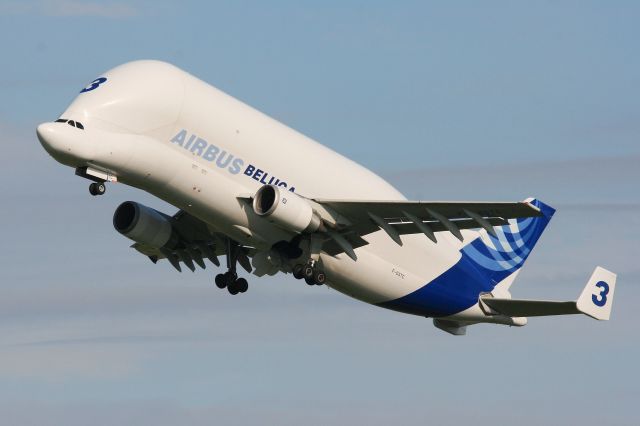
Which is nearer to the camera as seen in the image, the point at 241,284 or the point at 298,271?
the point at 298,271

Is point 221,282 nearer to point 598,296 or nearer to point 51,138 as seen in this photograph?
point 51,138

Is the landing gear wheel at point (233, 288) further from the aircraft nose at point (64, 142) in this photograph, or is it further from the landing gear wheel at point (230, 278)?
the aircraft nose at point (64, 142)

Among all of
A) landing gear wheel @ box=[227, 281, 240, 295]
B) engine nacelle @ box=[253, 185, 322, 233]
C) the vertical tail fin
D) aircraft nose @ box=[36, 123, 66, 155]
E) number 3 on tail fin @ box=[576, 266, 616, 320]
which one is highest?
the vertical tail fin

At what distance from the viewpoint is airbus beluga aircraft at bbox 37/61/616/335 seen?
49.5 metres

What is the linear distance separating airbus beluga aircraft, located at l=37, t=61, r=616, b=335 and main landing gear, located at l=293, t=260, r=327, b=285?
1.8 inches

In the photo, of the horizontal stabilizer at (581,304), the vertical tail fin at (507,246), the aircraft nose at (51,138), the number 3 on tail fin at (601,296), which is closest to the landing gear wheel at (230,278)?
the vertical tail fin at (507,246)

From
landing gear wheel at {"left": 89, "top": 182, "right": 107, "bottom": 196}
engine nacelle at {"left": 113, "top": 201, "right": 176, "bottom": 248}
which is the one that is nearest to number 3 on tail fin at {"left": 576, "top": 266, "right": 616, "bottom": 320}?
engine nacelle at {"left": 113, "top": 201, "right": 176, "bottom": 248}

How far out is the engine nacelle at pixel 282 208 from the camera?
49812mm

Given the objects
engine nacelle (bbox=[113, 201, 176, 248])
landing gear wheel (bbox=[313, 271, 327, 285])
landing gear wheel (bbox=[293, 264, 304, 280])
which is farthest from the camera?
engine nacelle (bbox=[113, 201, 176, 248])

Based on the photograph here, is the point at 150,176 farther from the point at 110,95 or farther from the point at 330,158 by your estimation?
the point at 330,158

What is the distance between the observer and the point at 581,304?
54125 millimetres

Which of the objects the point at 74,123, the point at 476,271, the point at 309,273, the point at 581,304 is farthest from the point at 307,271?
the point at 581,304

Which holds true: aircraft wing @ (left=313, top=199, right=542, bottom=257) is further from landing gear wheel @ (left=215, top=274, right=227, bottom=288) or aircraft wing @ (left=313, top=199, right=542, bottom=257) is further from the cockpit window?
the cockpit window

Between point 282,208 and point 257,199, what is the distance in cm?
88
